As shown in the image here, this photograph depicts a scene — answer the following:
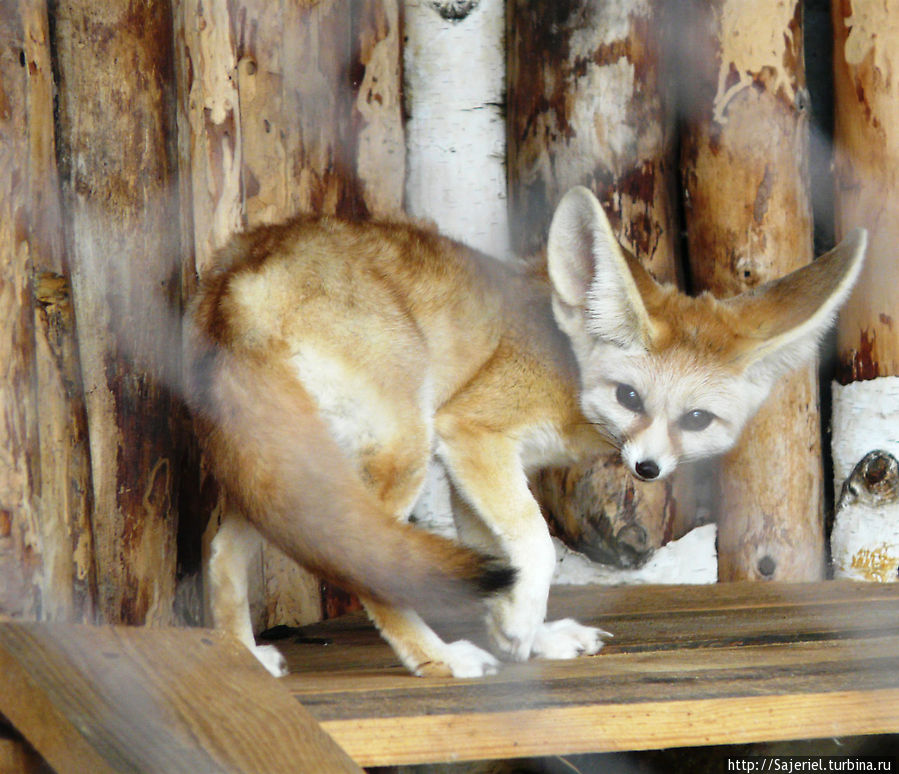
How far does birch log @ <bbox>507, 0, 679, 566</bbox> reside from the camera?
271 cm

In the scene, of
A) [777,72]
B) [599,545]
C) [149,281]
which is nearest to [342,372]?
[149,281]

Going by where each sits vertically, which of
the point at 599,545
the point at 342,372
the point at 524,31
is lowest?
the point at 599,545

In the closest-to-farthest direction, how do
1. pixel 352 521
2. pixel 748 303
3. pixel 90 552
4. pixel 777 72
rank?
pixel 352 521 → pixel 90 552 → pixel 748 303 → pixel 777 72

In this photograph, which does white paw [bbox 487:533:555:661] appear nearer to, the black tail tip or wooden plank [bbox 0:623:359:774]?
the black tail tip

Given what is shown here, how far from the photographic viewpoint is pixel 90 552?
1.93 meters

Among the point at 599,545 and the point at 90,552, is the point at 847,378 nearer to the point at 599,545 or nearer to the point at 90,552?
the point at 599,545

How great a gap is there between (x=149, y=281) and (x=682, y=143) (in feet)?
4.48

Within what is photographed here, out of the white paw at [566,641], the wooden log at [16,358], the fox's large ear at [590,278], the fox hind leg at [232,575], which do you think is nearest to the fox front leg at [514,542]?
the white paw at [566,641]

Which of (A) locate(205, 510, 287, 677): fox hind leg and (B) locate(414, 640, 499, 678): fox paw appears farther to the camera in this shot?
(A) locate(205, 510, 287, 677): fox hind leg

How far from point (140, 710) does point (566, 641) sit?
95 centimetres

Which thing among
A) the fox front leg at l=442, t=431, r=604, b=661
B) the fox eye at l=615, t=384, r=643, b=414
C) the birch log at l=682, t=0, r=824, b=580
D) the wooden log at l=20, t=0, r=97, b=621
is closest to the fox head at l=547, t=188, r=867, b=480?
the fox eye at l=615, t=384, r=643, b=414

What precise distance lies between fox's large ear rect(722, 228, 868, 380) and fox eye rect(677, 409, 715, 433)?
0.44 ft

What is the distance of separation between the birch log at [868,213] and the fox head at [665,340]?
1.65 feet

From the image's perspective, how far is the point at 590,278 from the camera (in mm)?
2242
